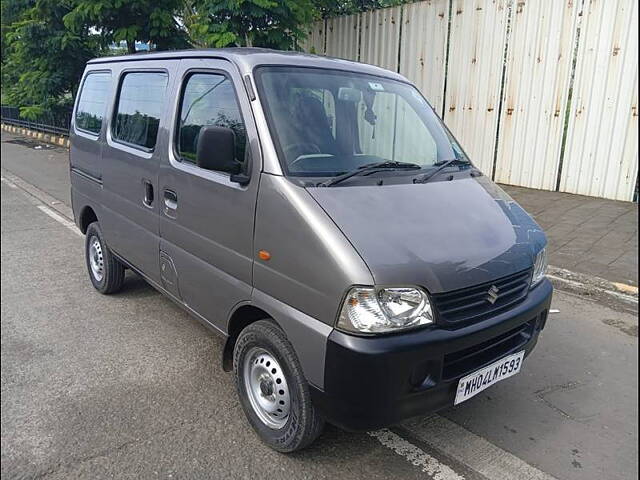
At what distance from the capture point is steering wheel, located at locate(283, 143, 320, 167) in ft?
8.89

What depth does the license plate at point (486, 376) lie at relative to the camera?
2.48 m

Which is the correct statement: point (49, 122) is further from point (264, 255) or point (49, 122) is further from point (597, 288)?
point (264, 255)

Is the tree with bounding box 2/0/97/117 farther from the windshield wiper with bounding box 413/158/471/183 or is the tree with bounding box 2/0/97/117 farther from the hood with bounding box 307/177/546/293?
the hood with bounding box 307/177/546/293

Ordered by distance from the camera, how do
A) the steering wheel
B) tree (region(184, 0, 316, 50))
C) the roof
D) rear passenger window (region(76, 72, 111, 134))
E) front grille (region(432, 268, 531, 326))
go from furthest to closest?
tree (region(184, 0, 316, 50))
rear passenger window (region(76, 72, 111, 134))
the roof
the steering wheel
front grille (region(432, 268, 531, 326))

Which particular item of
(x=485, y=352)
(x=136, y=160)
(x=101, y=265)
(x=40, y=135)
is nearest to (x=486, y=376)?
(x=485, y=352)

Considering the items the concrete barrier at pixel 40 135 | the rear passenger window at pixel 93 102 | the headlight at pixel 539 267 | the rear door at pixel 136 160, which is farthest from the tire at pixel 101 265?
the concrete barrier at pixel 40 135

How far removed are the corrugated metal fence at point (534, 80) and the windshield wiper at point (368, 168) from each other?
6.03 metres

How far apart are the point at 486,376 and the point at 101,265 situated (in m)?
3.74

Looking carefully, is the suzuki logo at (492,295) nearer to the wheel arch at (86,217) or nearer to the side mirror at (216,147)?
the side mirror at (216,147)

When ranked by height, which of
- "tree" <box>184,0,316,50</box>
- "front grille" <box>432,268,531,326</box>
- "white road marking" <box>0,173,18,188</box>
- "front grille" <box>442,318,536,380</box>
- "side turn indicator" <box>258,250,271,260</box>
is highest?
"tree" <box>184,0,316,50</box>

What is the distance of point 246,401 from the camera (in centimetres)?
294

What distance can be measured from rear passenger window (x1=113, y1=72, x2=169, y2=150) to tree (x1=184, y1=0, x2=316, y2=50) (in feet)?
14.4

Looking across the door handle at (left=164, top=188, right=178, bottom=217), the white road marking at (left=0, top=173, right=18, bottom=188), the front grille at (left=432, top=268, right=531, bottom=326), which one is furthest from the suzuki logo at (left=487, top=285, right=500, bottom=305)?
the white road marking at (left=0, top=173, right=18, bottom=188)

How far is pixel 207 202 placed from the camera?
3.03 meters
